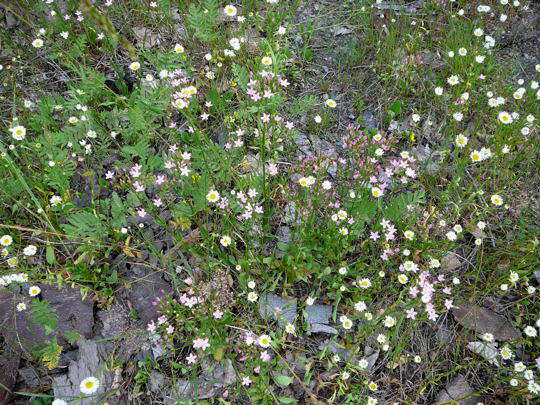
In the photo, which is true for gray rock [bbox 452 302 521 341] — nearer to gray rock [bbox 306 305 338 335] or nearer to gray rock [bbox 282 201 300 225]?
gray rock [bbox 306 305 338 335]

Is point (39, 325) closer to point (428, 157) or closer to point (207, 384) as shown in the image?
point (207, 384)

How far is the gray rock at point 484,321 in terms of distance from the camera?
2.91m

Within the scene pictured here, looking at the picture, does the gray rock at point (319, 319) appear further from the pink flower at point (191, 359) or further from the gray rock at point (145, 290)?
the gray rock at point (145, 290)

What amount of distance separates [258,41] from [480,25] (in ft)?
8.24

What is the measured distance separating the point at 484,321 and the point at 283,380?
5.59 feet

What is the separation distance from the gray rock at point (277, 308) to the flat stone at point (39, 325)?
1.43m

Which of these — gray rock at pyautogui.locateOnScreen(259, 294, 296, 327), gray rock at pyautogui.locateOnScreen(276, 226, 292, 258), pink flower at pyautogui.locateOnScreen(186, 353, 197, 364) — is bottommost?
pink flower at pyautogui.locateOnScreen(186, 353, 197, 364)

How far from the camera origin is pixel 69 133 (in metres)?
3.64

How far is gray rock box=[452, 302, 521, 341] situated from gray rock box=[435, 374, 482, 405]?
432mm

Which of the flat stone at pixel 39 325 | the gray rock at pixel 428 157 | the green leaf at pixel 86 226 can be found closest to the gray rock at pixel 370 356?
the gray rock at pixel 428 157

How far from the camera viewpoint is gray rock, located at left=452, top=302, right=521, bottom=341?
2.91m

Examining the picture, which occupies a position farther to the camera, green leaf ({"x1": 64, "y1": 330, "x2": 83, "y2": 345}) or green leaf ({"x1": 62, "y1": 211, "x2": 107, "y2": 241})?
green leaf ({"x1": 62, "y1": 211, "x2": 107, "y2": 241})

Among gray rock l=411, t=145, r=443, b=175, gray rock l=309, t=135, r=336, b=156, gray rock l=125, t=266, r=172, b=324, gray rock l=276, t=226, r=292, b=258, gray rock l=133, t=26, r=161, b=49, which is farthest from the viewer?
gray rock l=133, t=26, r=161, b=49

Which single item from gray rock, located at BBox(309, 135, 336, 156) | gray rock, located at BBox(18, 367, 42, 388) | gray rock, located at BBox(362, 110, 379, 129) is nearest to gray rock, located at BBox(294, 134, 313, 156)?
gray rock, located at BBox(309, 135, 336, 156)
